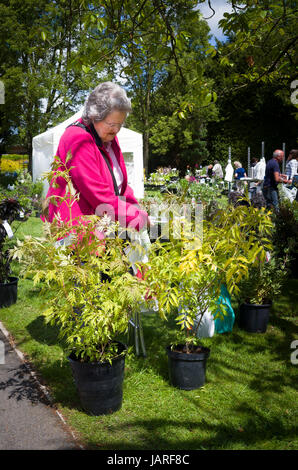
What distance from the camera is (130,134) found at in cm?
1398

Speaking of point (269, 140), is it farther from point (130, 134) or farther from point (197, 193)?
point (197, 193)

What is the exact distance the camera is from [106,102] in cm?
272

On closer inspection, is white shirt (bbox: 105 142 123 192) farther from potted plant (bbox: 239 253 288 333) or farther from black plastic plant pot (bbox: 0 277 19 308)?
black plastic plant pot (bbox: 0 277 19 308)

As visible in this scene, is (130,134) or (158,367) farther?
(130,134)

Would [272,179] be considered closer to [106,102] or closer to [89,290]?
[106,102]

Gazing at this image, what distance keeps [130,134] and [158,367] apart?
11414 mm

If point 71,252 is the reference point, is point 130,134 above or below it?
above

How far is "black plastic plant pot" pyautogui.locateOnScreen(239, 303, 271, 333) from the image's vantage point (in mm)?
4195

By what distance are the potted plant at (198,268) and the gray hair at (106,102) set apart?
0.91m
